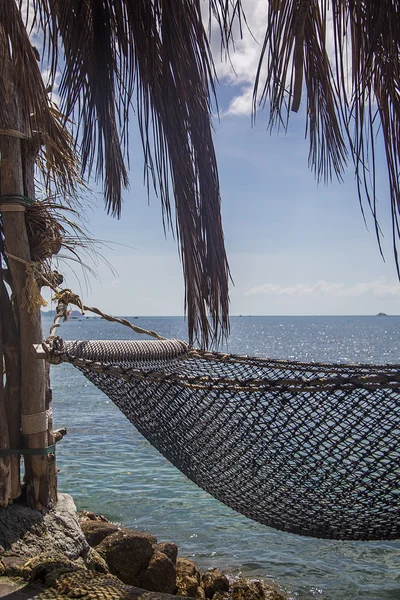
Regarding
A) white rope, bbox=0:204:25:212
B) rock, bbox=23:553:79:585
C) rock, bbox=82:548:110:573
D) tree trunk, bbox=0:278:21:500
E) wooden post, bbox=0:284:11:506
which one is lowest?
rock, bbox=82:548:110:573

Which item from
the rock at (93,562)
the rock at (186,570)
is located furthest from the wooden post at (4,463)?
the rock at (186,570)

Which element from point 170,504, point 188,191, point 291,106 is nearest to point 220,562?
point 170,504

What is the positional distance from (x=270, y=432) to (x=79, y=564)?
0.93 meters

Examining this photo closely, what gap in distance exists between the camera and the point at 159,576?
3342 mm

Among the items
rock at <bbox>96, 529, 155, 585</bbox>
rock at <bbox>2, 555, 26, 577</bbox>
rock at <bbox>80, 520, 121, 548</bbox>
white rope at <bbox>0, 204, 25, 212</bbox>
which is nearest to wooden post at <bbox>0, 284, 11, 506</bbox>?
rock at <bbox>2, 555, 26, 577</bbox>

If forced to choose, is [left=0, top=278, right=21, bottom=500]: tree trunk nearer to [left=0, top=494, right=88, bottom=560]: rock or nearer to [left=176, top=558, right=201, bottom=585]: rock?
[left=0, top=494, right=88, bottom=560]: rock

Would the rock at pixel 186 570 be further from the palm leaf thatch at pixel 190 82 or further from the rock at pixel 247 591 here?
the palm leaf thatch at pixel 190 82

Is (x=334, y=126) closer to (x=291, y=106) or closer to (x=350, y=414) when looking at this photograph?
(x=291, y=106)

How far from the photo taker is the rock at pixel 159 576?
329cm

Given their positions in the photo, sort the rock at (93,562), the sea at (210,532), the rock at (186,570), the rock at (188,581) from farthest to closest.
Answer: the sea at (210,532)
the rock at (186,570)
the rock at (188,581)
the rock at (93,562)

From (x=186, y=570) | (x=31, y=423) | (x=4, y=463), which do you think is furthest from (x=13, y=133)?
(x=186, y=570)

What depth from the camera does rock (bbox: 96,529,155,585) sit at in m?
3.30

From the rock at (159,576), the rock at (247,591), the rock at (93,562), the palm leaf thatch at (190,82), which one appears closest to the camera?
the palm leaf thatch at (190,82)

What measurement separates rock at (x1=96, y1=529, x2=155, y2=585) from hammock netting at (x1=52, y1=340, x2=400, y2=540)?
84 cm
